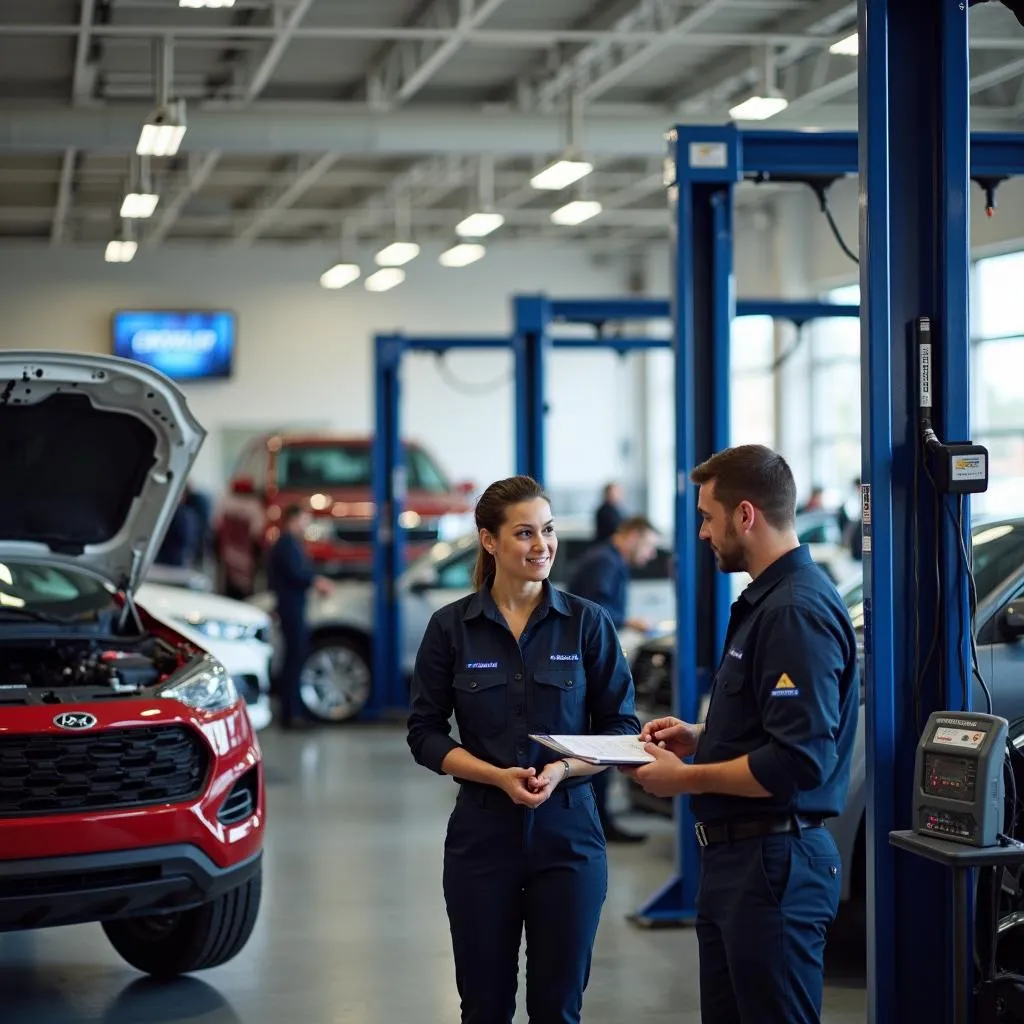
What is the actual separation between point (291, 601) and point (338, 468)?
4.55 meters

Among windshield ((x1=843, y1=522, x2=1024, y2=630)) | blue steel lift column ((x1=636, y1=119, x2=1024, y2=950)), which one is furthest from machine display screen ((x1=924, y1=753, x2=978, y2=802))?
blue steel lift column ((x1=636, y1=119, x2=1024, y2=950))

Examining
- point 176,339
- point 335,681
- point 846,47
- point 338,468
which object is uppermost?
point 846,47

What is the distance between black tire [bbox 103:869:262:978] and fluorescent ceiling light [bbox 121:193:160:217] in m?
9.95

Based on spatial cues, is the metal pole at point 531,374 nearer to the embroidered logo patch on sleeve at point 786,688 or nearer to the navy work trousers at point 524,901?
the navy work trousers at point 524,901

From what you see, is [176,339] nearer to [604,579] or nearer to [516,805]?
[604,579]

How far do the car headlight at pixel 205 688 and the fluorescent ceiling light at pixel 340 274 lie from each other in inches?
659

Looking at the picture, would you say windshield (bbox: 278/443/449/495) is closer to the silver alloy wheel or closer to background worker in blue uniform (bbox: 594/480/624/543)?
background worker in blue uniform (bbox: 594/480/624/543)

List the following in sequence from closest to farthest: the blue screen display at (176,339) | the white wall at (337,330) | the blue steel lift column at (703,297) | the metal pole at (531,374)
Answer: the blue steel lift column at (703,297)
the metal pole at (531,374)
the blue screen display at (176,339)
the white wall at (337,330)

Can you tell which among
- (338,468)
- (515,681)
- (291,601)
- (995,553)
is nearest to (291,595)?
(291,601)

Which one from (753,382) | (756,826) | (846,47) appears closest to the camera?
(756,826)

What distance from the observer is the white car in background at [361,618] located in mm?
12469

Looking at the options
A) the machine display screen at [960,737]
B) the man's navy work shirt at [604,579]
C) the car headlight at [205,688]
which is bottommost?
the car headlight at [205,688]

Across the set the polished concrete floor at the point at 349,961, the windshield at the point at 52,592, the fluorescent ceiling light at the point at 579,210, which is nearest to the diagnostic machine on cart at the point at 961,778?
the polished concrete floor at the point at 349,961

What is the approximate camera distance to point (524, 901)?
3.66 m
